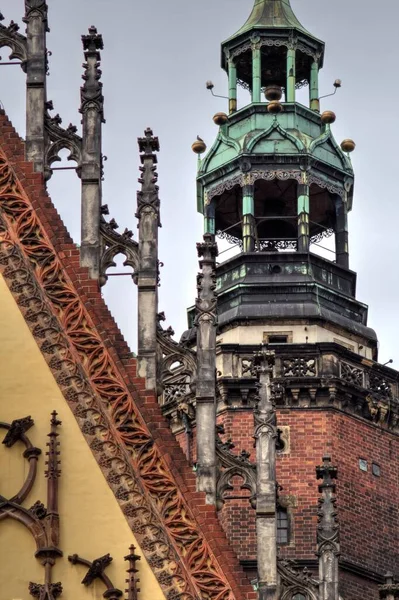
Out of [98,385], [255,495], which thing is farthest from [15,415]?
[255,495]

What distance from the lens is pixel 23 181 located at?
27.5m

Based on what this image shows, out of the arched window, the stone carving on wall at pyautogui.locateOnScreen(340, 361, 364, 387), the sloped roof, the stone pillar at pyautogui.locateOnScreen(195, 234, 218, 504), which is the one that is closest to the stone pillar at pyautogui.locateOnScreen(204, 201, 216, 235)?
the stone carving on wall at pyautogui.locateOnScreen(340, 361, 364, 387)

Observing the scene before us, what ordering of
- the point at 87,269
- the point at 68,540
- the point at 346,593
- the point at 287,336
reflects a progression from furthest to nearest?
1. the point at 287,336
2. the point at 346,593
3. the point at 87,269
4. the point at 68,540

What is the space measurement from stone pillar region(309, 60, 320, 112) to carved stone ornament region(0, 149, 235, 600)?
769 inches

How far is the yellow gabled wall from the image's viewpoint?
25.2 meters

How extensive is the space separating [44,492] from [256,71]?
2156 centimetres

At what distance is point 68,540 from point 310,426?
18797 mm

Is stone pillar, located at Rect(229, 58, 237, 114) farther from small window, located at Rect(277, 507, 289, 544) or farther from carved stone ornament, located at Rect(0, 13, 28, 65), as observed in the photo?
carved stone ornament, located at Rect(0, 13, 28, 65)

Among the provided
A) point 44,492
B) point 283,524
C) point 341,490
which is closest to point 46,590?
point 44,492

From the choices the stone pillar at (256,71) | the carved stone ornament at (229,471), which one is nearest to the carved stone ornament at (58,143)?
the carved stone ornament at (229,471)

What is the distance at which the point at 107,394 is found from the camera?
2625 cm

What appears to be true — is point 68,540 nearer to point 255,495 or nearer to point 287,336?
point 255,495

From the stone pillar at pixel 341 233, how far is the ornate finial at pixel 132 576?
69.1ft

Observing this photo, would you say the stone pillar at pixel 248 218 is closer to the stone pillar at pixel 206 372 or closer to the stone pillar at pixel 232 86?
the stone pillar at pixel 232 86
